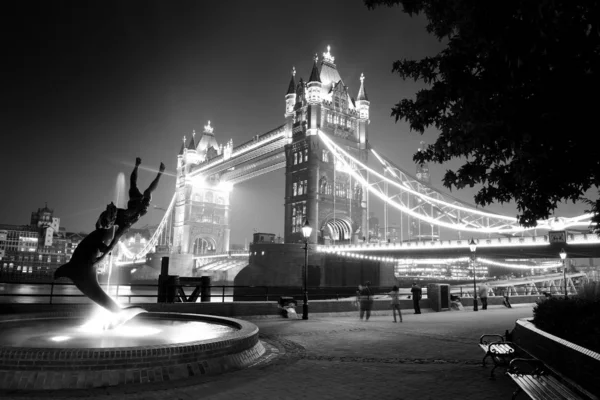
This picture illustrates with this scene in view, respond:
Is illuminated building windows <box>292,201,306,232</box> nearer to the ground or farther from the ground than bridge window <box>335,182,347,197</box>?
nearer to the ground

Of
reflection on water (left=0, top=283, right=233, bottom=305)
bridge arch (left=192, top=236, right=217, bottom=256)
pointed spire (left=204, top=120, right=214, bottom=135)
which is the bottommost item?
reflection on water (left=0, top=283, right=233, bottom=305)

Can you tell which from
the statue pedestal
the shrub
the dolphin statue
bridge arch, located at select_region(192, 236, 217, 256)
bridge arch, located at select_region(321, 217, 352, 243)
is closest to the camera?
the shrub

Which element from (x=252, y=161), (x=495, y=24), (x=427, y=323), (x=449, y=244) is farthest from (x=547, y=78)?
(x=252, y=161)

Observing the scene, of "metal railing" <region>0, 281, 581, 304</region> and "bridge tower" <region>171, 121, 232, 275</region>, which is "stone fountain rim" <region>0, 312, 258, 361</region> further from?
"bridge tower" <region>171, 121, 232, 275</region>

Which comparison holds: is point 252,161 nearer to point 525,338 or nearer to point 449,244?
point 449,244

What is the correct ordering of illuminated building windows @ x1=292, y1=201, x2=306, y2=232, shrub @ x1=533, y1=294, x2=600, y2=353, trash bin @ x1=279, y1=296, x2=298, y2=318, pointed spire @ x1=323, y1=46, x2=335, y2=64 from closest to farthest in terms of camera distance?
shrub @ x1=533, y1=294, x2=600, y2=353 < trash bin @ x1=279, y1=296, x2=298, y2=318 < illuminated building windows @ x1=292, y1=201, x2=306, y2=232 < pointed spire @ x1=323, y1=46, x2=335, y2=64

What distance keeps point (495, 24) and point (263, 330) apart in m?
11.4

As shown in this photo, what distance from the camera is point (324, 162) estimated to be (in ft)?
221

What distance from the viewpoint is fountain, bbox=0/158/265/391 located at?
6.56m

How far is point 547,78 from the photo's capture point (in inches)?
210

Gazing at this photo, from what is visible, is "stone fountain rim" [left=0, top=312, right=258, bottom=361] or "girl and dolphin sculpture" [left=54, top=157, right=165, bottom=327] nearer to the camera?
"stone fountain rim" [left=0, top=312, right=258, bottom=361]

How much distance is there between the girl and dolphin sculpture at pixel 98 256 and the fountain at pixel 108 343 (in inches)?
0.7

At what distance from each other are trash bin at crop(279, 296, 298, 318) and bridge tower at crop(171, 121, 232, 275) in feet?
293

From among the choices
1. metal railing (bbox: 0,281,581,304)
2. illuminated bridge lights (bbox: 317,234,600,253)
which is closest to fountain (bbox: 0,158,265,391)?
metal railing (bbox: 0,281,581,304)
